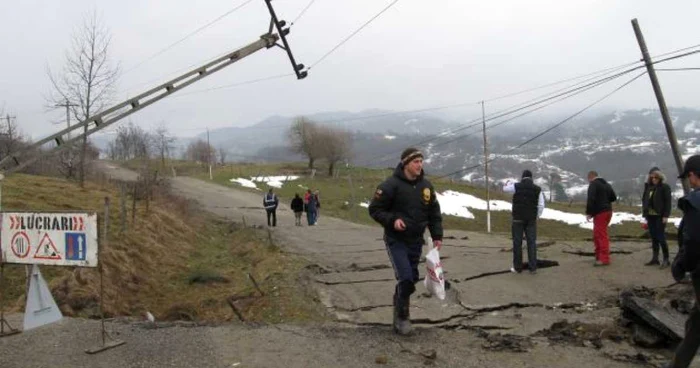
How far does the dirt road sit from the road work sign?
90cm

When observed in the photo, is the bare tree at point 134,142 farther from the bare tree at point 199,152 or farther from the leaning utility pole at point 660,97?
the leaning utility pole at point 660,97

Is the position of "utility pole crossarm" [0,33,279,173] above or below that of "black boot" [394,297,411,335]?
above

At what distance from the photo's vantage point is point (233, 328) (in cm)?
671

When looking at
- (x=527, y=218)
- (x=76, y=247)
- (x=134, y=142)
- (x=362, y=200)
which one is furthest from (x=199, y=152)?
(x=76, y=247)

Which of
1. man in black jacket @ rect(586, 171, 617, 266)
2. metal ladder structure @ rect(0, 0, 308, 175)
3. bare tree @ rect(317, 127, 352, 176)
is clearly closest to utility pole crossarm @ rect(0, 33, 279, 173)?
metal ladder structure @ rect(0, 0, 308, 175)

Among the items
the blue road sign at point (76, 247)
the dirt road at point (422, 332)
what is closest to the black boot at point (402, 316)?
the dirt road at point (422, 332)

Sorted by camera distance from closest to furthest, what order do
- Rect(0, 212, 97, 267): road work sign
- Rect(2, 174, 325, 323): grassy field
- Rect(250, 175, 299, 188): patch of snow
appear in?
Rect(0, 212, 97, 267): road work sign, Rect(2, 174, 325, 323): grassy field, Rect(250, 175, 299, 188): patch of snow

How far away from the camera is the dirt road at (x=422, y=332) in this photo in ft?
18.4

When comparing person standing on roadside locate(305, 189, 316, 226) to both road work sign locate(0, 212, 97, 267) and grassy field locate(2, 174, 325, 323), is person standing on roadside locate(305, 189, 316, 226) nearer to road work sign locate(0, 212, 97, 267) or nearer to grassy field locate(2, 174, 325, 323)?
grassy field locate(2, 174, 325, 323)

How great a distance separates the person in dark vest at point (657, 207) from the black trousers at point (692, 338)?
6.17 meters

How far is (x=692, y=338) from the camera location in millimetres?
4656

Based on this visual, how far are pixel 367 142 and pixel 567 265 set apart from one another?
4963 inches

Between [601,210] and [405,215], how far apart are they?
6.02 m

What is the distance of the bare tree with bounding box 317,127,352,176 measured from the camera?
3081 inches
